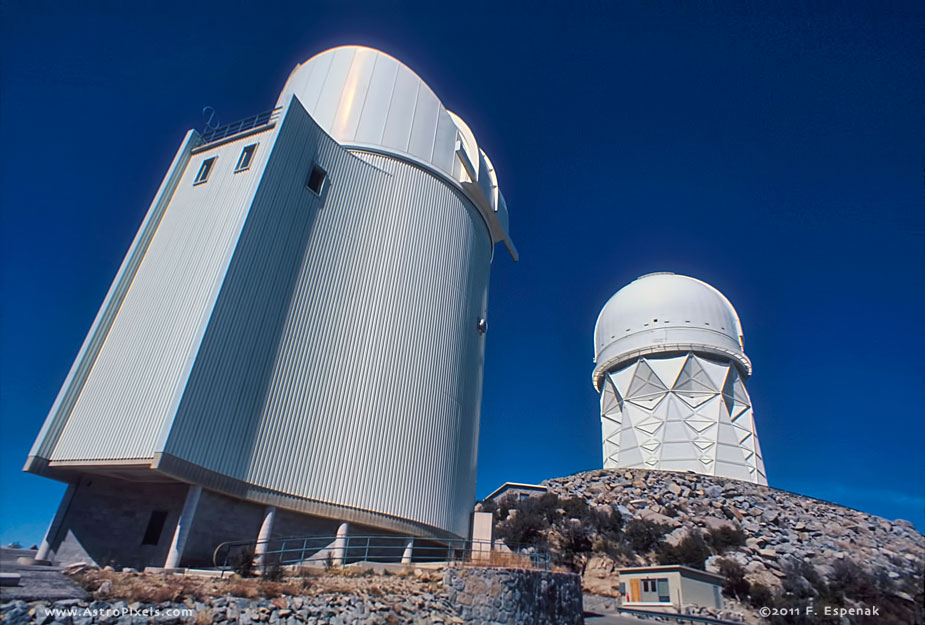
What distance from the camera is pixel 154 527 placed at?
13.0 m

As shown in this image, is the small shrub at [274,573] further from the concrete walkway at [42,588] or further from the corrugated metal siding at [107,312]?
the corrugated metal siding at [107,312]

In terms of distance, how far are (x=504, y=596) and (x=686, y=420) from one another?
27952mm

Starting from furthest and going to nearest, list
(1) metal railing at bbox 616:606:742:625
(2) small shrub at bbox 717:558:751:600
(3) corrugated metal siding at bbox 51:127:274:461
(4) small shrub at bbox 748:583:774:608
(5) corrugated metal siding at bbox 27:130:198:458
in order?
(2) small shrub at bbox 717:558:751:600 → (4) small shrub at bbox 748:583:774:608 → (1) metal railing at bbox 616:606:742:625 → (5) corrugated metal siding at bbox 27:130:198:458 → (3) corrugated metal siding at bbox 51:127:274:461

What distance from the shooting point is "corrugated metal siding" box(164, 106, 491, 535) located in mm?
13750

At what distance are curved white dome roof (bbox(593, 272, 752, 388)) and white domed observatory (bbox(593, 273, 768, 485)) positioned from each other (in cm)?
7

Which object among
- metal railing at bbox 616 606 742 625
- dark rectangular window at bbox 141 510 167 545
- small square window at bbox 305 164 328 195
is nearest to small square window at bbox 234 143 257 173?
small square window at bbox 305 164 328 195

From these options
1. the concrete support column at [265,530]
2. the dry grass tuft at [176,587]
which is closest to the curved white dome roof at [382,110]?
the concrete support column at [265,530]

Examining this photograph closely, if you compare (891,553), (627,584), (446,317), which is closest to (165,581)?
(446,317)

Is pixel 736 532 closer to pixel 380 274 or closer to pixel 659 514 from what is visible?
pixel 659 514

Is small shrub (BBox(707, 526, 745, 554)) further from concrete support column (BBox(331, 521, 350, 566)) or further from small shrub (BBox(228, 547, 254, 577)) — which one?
small shrub (BBox(228, 547, 254, 577))

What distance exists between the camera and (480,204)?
2403cm

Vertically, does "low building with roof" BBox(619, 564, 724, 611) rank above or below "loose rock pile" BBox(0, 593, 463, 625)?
above

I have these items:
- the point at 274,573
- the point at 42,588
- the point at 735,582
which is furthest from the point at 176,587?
the point at 735,582

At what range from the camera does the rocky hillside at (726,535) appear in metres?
20.0
